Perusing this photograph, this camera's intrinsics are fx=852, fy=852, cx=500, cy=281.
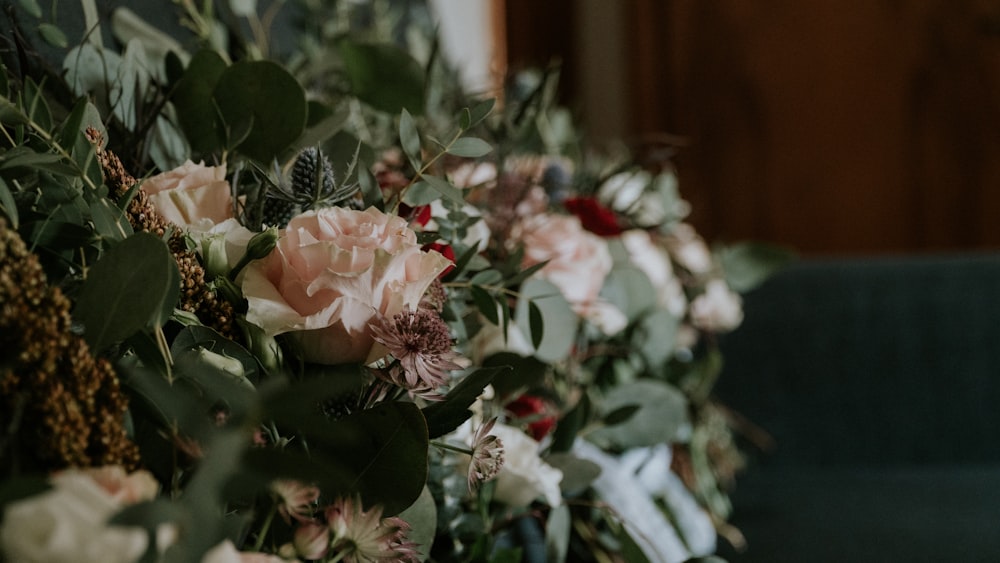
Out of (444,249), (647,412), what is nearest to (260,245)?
(444,249)

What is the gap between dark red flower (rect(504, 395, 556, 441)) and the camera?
545 mm

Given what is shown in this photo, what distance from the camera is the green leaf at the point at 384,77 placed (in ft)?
2.04

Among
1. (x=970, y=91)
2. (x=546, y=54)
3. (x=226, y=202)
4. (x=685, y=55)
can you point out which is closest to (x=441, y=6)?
(x=546, y=54)

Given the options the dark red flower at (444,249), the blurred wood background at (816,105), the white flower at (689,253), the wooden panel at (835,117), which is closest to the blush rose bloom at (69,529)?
the dark red flower at (444,249)

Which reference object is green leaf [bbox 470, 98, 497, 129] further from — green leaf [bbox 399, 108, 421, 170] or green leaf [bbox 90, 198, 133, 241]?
green leaf [bbox 90, 198, 133, 241]

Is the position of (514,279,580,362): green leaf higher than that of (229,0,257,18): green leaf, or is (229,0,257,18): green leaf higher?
(229,0,257,18): green leaf

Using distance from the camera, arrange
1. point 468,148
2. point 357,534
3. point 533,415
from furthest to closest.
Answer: point 533,415 → point 468,148 → point 357,534

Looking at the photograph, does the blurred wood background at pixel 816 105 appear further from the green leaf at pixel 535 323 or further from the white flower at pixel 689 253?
the green leaf at pixel 535 323

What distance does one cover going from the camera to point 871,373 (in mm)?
1192

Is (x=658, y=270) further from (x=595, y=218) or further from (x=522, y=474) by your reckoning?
(x=522, y=474)

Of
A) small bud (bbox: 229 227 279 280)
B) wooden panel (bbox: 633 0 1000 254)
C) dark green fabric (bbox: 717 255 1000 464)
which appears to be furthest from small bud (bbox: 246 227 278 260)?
wooden panel (bbox: 633 0 1000 254)

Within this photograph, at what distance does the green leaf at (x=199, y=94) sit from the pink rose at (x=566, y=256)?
0.22 metres

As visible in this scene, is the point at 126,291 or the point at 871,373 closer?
the point at 126,291

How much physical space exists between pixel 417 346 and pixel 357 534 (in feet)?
0.26
